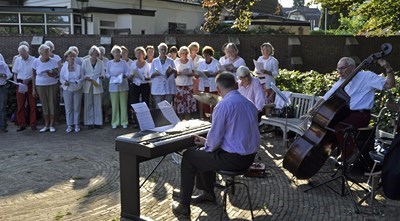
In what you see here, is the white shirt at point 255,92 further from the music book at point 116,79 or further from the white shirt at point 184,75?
A: the music book at point 116,79

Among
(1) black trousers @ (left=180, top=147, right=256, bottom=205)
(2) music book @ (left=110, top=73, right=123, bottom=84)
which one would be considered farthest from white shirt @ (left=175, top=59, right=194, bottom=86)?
(1) black trousers @ (left=180, top=147, right=256, bottom=205)

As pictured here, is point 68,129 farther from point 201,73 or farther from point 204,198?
point 204,198

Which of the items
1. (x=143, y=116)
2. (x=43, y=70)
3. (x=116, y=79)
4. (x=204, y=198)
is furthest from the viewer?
(x=116, y=79)

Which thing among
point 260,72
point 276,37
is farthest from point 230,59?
point 276,37

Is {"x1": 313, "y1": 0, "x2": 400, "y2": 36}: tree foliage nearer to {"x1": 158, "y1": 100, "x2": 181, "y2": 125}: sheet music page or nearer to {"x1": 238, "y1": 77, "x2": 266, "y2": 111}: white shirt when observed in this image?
{"x1": 238, "y1": 77, "x2": 266, "y2": 111}: white shirt

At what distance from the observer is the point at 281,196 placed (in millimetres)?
5879

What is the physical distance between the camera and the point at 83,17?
21156 mm

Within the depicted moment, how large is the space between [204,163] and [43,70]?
609 centimetres

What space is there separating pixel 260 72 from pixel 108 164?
3956 mm

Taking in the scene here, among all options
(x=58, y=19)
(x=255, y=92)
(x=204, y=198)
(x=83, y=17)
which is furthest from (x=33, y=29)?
(x=204, y=198)

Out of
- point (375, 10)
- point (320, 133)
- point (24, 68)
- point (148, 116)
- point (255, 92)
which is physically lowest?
point (320, 133)

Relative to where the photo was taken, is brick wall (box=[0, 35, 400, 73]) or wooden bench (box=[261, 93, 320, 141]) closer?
wooden bench (box=[261, 93, 320, 141])

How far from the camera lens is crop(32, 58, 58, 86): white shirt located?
971cm

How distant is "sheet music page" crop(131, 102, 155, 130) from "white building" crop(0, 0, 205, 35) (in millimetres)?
15553
